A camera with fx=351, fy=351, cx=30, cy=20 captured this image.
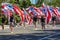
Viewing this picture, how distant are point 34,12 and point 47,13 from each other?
7.37 feet

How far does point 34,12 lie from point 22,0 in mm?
22347

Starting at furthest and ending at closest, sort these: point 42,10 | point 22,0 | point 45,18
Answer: point 22,0
point 42,10
point 45,18

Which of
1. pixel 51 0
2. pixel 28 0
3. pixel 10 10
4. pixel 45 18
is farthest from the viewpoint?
pixel 51 0

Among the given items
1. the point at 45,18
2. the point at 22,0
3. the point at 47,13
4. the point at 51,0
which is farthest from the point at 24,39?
the point at 51,0

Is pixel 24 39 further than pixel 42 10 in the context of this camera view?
No

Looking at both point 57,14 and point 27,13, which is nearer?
point 27,13

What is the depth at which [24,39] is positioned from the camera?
22.4 m

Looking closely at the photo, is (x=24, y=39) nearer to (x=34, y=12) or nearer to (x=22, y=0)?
(x=34, y=12)

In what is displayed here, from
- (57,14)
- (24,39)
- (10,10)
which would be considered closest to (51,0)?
(57,14)

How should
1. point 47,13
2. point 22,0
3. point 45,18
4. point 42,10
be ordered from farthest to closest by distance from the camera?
point 22,0 → point 42,10 → point 47,13 → point 45,18

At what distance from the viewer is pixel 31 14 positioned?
38.2 meters

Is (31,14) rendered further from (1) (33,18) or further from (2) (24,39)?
(2) (24,39)

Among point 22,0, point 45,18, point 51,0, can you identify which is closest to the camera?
point 45,18

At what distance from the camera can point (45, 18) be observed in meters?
35.0
